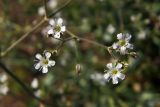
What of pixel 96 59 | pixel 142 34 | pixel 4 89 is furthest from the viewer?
pixel 96 59

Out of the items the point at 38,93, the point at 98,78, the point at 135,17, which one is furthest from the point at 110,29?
the point at 38,93

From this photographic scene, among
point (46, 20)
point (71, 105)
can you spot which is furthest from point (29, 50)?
point (46, 20)

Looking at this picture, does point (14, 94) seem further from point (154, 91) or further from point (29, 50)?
point (154, 91)

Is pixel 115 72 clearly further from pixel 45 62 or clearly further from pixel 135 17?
pixel 135 17

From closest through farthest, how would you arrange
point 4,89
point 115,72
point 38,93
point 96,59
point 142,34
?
point 115,72 < point 38,93 < point 4,89 < point 142,34 < point 96,59

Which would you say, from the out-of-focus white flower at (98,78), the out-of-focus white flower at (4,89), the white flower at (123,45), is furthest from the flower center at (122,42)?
the out-of-focus white flower at (4,89)
